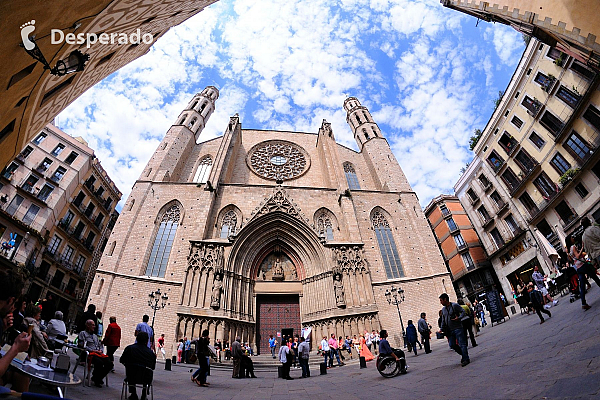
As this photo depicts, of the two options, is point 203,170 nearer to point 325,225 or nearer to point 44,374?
point 325,225

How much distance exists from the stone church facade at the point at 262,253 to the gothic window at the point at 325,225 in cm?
8

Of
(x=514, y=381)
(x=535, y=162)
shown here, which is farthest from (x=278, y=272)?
(x=535, y=162)

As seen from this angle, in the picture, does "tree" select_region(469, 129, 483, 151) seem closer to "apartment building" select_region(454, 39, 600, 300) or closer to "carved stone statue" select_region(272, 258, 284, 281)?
"apartment building" select_region(454, 39, 600, 300)

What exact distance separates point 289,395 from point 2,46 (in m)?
7.58

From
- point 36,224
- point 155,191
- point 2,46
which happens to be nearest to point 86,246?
point 36,224

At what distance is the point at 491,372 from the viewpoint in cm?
420

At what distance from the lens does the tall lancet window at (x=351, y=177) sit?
86.2 feet

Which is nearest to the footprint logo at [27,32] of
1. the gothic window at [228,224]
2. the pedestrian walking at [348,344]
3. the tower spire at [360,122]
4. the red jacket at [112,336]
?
the red jacket at [112,336]

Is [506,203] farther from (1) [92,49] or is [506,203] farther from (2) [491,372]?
(1) [92,49]

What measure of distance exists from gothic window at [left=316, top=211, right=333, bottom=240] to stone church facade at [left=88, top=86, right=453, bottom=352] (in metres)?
0.08

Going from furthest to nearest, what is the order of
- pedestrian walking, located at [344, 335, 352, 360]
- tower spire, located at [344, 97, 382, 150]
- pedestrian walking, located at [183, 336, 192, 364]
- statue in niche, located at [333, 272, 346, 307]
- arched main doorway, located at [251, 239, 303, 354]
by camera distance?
1. tower spire, located at [344, 97, 382, 150]
2. arched main doorway, located at [251, 239, 303, 354]
3. statue in niche, located at [333, 272, 346, 307]
4. pedestrian walking, located at [344, 335, 352, 360]
5. pedestrian walking, located at [183, 336, 192, 364]

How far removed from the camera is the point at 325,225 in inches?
848

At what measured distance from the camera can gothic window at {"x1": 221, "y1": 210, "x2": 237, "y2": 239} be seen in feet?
66.5

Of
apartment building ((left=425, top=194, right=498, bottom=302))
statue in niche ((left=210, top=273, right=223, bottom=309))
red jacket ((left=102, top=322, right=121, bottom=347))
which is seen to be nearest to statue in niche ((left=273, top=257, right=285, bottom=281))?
statue in niche ((left=210, top=273, right=223, bottom=309))
